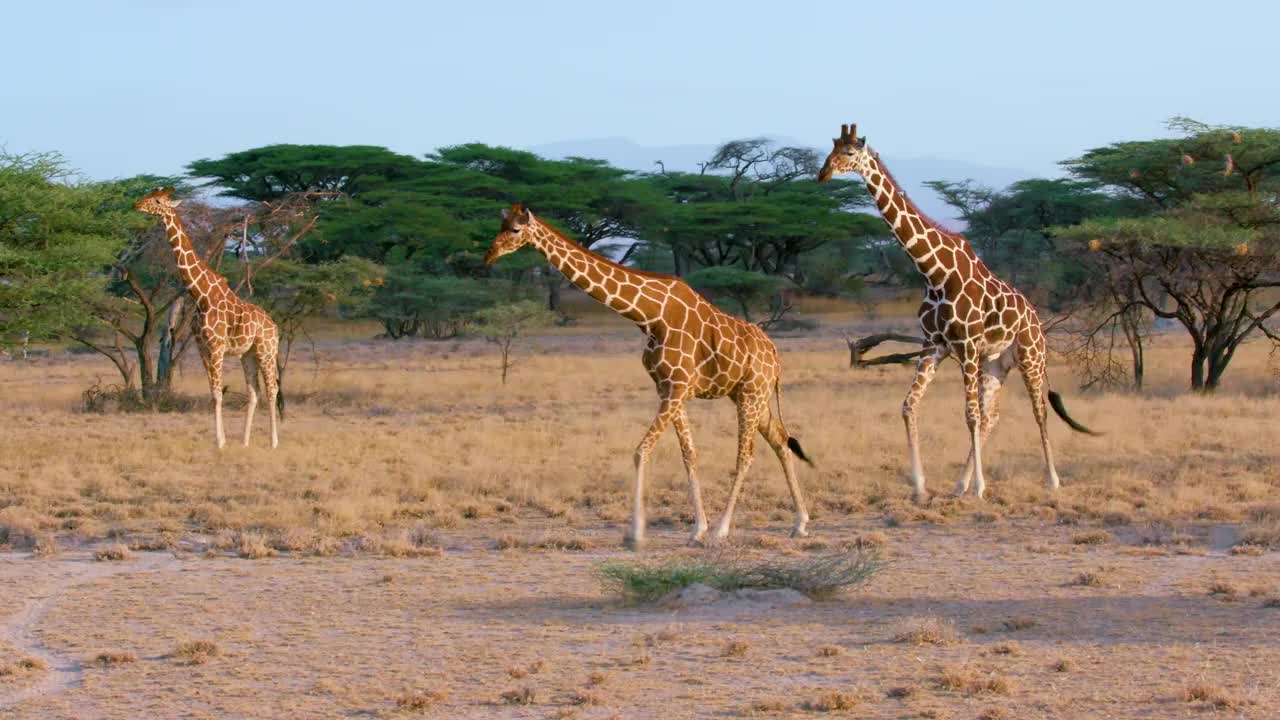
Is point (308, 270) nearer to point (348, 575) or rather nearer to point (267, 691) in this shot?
point (348, 575)

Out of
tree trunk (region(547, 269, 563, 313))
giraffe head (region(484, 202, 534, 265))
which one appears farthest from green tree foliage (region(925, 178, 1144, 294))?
giraffe head (region(484, 202, 534, 265))

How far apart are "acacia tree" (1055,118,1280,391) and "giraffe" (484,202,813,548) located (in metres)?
11.6

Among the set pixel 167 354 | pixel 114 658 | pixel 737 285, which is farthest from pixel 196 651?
pixel 737 285

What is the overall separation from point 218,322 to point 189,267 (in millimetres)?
704

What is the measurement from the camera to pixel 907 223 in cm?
1223

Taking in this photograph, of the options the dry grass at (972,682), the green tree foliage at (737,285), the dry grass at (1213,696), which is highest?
the green tree foliage at (737,285)

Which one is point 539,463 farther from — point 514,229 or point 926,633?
point 926,633

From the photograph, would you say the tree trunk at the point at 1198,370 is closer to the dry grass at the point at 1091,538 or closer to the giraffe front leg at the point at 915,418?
the giraffe front leg at the point at 915,418

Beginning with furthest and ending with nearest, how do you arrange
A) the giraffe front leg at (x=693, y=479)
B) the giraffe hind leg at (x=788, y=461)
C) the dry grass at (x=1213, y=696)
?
the giraffe hind leg at (x=788, y=461)
the giraffe front leg at (x=693, y=479)
the dry grass at (x=1213, y=696)

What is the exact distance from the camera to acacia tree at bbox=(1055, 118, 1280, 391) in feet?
68.6

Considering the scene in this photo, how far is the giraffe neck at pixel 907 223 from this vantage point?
1199 centimetres

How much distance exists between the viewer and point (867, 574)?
8.55 m

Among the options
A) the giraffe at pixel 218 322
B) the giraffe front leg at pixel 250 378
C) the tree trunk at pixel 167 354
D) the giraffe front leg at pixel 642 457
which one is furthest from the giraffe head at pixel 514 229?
the tree trunk at pixel 167 354

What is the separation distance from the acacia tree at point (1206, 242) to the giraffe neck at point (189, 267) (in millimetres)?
12004
